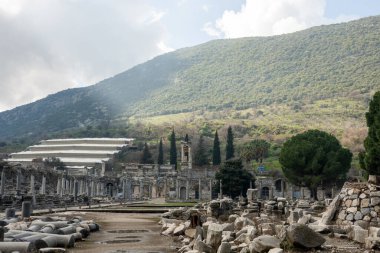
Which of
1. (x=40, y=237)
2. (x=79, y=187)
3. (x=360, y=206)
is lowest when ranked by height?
(x=40, y=237)

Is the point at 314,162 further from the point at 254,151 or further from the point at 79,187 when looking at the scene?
the point at 79,187

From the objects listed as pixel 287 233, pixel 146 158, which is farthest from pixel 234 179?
pixel 146 158

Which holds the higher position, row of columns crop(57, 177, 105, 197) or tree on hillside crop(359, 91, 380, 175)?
tree on hillside crop(359, 91, 380, 175)

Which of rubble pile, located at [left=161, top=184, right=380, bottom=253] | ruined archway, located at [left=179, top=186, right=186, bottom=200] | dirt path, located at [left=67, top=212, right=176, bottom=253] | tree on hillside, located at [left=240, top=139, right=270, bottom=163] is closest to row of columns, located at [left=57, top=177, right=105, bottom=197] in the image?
ruined archway, located at [left=179, top=186, right=186, bottom=200]

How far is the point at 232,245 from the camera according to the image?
15.8 m

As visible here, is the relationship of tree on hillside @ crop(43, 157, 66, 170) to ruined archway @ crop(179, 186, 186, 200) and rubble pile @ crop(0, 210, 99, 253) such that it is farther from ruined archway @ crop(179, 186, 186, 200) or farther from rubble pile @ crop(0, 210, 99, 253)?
rubble pile @ crop(0, 210, 99, 253)

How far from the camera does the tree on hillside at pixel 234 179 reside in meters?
70.6

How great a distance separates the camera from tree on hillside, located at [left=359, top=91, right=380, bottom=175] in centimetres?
4519

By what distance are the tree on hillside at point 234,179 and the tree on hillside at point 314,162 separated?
6.11 meters

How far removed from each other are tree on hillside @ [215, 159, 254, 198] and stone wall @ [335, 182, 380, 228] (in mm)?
50416

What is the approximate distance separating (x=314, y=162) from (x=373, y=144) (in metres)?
22.5

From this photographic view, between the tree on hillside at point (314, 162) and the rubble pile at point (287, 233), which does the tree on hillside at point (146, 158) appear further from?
the rubble pile at point (287, 233)

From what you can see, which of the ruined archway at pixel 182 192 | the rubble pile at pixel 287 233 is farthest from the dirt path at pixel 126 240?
the ruined archway at pixel 182 192

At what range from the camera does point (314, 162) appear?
6806cm
